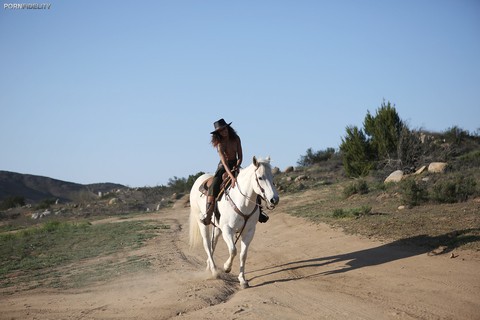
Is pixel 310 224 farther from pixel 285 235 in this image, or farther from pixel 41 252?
pixel 41 252

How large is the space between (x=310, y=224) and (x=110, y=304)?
9.35 meters

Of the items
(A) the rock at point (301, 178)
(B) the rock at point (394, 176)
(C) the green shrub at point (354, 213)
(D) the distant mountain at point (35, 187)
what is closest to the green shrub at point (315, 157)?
(A) the rock at point (301, 178)

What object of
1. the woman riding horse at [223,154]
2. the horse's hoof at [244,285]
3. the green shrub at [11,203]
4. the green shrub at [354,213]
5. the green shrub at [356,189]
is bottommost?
the horse's hoof at [244,285]

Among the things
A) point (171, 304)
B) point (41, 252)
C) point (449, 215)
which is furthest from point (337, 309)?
point (41, 252)

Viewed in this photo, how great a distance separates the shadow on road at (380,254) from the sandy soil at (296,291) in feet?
0.08

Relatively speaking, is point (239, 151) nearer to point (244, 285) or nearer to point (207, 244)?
point (207, 244)

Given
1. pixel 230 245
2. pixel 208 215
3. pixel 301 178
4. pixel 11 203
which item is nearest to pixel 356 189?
pixel 208 215

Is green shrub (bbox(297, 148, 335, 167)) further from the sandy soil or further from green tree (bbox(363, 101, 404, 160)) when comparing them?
the sandy soil

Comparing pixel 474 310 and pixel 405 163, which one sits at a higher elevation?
pixel 405 163

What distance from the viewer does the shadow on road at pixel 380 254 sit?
9.02 metres

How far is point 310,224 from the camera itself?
15.1m

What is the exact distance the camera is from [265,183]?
25.7 ft

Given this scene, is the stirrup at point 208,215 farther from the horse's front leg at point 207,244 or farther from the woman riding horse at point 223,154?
the horse's front leg at point 207,244

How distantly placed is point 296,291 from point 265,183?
6.31 feet
